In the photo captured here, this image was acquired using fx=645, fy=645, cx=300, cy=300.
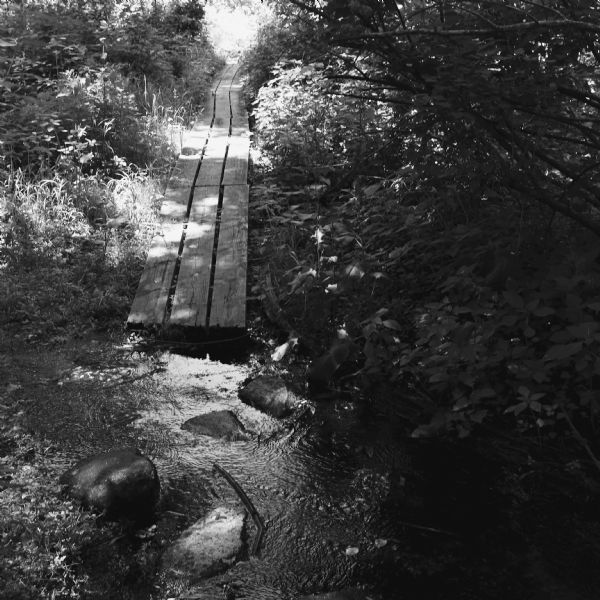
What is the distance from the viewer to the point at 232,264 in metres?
6.09

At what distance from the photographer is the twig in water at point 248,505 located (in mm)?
3191

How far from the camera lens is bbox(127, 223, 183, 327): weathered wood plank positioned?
5309 mm

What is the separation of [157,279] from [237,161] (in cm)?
342

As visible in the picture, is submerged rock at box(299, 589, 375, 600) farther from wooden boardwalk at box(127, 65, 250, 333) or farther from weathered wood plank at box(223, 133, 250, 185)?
weathered wood plank at box(223, 133, 250, 185)

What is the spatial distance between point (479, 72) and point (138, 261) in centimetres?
412

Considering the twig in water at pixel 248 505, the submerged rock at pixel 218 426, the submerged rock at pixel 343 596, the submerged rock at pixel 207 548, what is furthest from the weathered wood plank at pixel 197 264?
the submerged rock at pixel 343 596

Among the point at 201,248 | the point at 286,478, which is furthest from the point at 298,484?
the point at 201,248

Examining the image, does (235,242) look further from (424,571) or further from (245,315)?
(424,571)

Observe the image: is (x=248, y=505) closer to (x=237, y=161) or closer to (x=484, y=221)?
(x=484, y=221)

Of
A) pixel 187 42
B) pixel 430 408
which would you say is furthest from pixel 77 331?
pixel 187 42

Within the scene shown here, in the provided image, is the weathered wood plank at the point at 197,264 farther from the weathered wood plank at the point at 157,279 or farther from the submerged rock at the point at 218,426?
the submerged rock at the point at 218,426

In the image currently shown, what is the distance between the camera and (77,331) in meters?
5.29

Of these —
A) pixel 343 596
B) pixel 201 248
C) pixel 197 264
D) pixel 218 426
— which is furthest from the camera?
pixel 201 248

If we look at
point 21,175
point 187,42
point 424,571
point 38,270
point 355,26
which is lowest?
point 424,571
